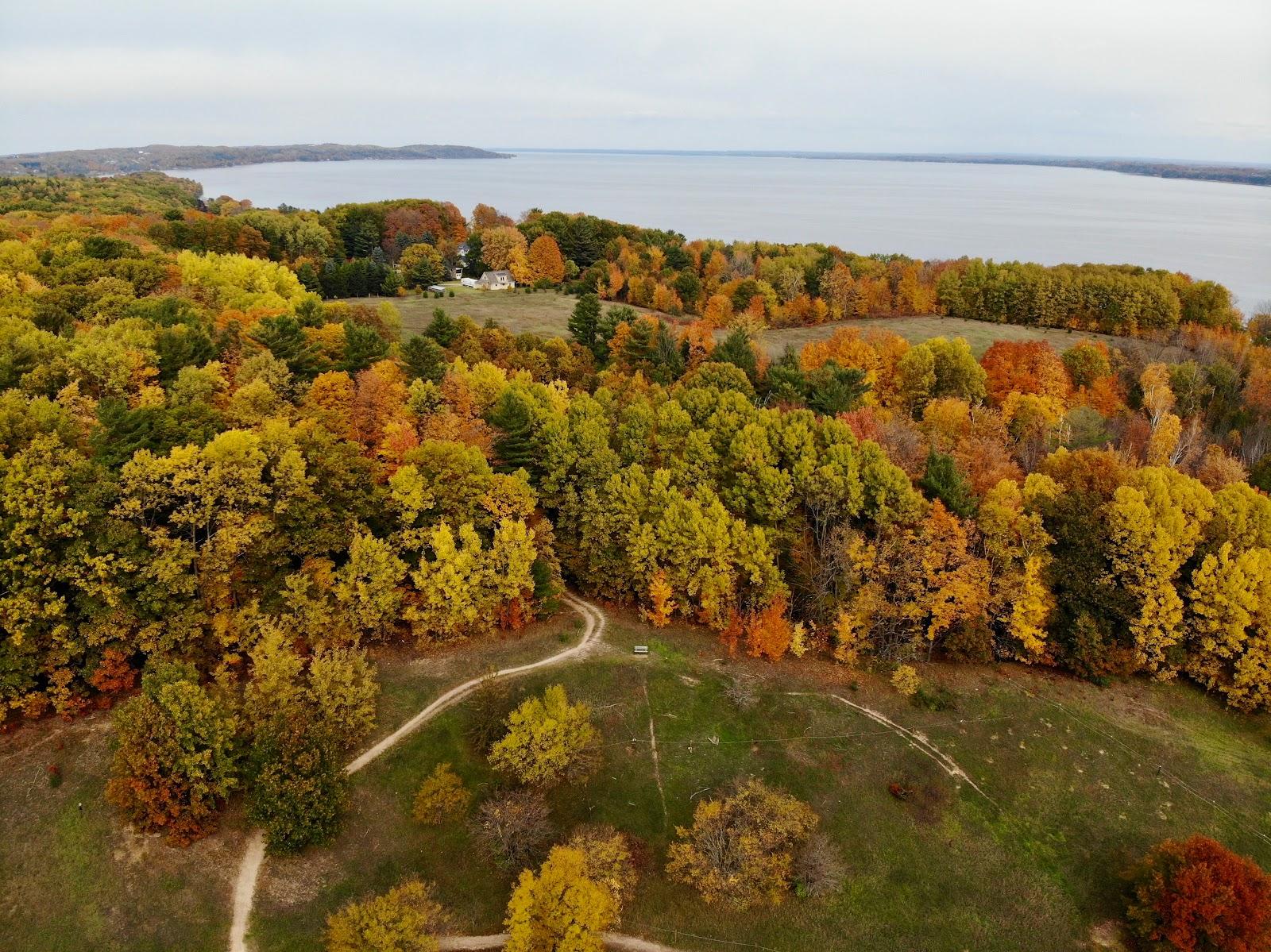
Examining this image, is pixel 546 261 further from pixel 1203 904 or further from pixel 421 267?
pixel 1203 904

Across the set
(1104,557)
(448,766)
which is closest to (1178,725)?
(1104,557)

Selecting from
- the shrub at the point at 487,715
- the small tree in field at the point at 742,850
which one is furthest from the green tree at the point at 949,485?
the shrub at the point at 487,715

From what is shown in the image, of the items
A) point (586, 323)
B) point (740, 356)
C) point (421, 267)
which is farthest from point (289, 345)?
point (421, 267)

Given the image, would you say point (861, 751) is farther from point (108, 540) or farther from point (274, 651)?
point (108, 540)

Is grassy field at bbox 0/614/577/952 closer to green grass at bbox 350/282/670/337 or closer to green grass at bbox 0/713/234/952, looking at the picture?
green grass at bbox 0/713/234/952

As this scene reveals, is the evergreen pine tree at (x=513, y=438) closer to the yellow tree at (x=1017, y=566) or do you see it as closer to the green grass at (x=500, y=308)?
the yellow tree at (x=1017, y=566)
